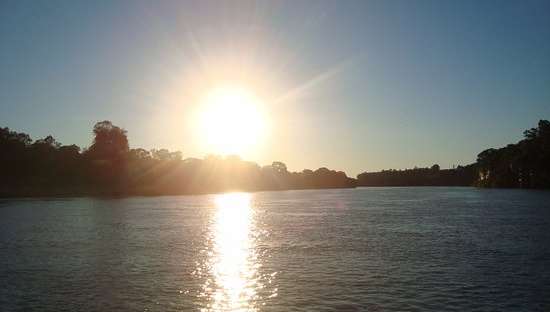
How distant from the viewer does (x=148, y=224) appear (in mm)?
75000

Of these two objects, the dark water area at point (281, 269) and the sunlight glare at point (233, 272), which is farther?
the sunlight glare at point (233, 272)

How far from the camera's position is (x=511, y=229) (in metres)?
60.5

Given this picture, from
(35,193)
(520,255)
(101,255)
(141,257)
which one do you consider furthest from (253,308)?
(35,193)

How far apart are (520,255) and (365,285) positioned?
64.3ft

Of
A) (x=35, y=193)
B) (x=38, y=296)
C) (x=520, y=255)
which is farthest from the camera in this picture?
(x=35, y=193)

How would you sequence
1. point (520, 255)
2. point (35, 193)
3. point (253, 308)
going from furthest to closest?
point (35, 193)
point (520, 255)
point (253, 308)

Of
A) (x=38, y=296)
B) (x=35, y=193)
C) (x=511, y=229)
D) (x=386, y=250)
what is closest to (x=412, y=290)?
(x=386, y=250)

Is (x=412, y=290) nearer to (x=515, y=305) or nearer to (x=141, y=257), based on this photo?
(x=515, y=305)

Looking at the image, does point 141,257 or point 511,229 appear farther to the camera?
point 511,229

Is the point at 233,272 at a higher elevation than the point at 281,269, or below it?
below

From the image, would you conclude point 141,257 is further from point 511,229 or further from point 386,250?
point 511,229

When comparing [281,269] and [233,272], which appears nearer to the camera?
[233,272]

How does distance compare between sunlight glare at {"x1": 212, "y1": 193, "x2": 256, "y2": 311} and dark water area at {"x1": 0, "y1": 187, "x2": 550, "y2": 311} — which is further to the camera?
sunlight glare at {"x1": 212, "y1": 193, "x2": 256, "y2": 311}

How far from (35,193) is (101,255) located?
17627 cm
